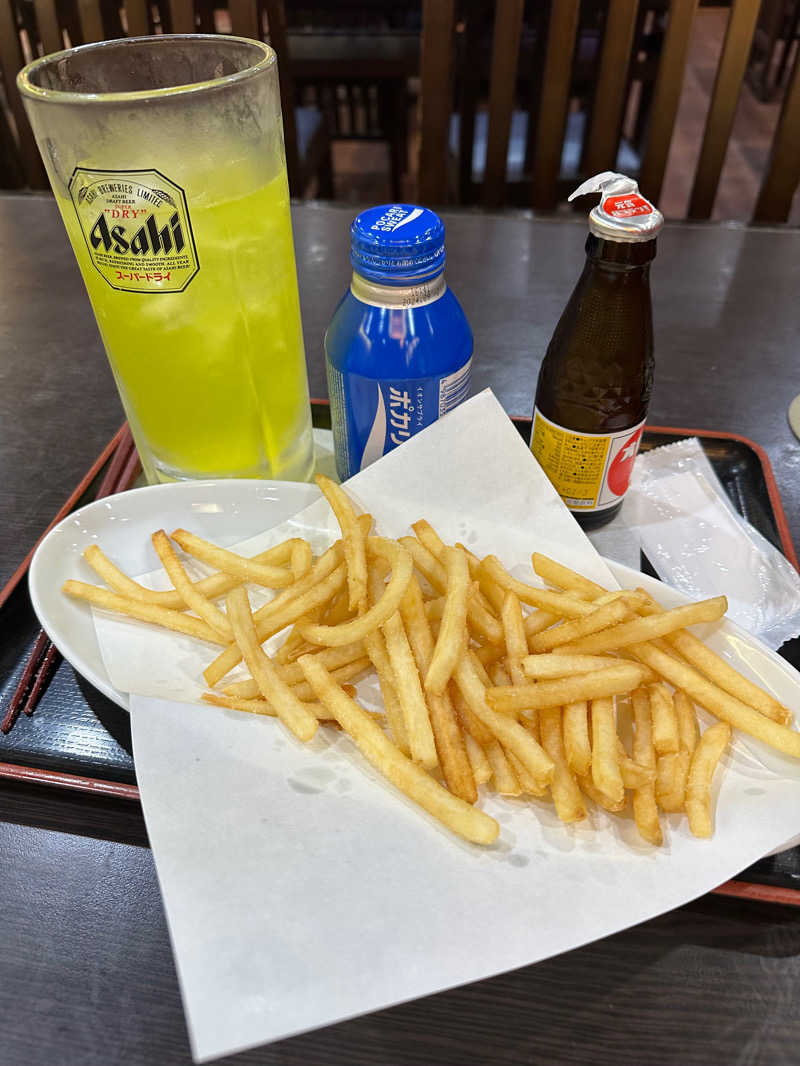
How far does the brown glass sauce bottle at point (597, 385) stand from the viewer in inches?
37.5

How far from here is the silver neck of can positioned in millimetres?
925

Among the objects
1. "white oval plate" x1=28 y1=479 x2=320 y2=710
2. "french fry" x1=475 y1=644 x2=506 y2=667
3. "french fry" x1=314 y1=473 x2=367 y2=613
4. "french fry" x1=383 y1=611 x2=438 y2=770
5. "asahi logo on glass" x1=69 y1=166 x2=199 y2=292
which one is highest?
"asahi logo on glass" x1=69 y1=166 x2=199 y2=292

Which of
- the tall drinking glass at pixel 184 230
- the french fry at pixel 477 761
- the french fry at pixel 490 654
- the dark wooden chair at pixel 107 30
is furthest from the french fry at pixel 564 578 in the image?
the dark wooden chair at pixel 107 30

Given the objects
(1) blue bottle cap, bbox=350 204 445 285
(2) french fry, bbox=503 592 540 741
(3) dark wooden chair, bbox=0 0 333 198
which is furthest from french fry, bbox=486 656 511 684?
(3) dark wooden chair, bbox=0 0 333 198

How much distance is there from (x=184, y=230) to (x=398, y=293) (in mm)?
258

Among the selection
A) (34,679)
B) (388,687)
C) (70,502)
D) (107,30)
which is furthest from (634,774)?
(107,30)

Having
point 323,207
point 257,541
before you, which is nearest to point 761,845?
point 257,541

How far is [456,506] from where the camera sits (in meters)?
0.99

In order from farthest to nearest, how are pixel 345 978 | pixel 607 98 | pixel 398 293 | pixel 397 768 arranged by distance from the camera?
pixel 607 98 → pixel 398 293 → pixel 397 768 → pixel 345 978

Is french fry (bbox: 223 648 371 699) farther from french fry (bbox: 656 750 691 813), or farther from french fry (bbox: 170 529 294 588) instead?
french fry (bbox: 656 750 691 813)

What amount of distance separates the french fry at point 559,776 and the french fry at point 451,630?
0.11 meters

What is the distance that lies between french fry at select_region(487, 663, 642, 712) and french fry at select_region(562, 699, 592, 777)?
0.01 metres

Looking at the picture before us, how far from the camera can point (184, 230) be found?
34.4 inches

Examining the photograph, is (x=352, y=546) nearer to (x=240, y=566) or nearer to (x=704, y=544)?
(x=240, y=566)
